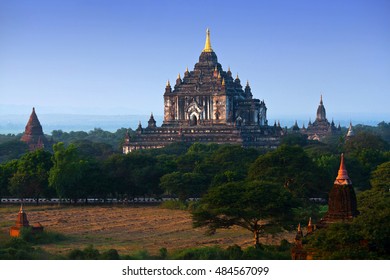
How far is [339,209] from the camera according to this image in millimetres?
37562

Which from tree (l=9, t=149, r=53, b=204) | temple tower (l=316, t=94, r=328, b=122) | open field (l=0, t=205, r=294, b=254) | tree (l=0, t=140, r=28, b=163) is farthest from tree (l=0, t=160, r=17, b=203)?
temple tower (l=316, t=94, r=328, b=122)

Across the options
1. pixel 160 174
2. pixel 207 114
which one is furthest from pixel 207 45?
pixel 160 174

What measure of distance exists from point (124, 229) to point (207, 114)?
57909 mm

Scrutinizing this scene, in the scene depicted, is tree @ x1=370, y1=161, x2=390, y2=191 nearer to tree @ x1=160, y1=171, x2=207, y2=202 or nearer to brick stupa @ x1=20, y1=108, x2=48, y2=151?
tree @ x1=160, y1=171, x2=207, y2=202

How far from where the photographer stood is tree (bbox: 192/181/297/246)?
44844 millimetres

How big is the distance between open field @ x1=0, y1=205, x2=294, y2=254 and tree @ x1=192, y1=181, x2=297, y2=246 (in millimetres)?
1194

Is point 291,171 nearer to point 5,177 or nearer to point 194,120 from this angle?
point 5,177

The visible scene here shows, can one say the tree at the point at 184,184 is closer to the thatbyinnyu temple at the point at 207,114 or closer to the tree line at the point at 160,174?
the tree line at the point at 160,174

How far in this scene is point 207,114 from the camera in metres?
110

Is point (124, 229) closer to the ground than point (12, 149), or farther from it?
closer to the ground

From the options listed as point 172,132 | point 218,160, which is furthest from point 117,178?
point 172,132

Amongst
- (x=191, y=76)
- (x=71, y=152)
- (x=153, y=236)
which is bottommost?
(x=153, y=236)
